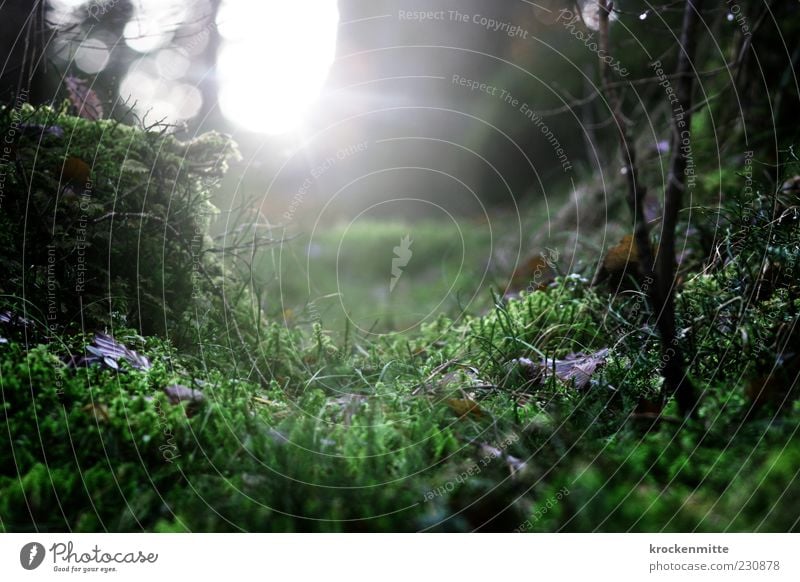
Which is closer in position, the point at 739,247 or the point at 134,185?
the point at 739,247

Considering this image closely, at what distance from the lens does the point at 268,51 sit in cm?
254

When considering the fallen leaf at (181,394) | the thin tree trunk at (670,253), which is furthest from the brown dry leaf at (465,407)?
the fallen leaf at (181,394)

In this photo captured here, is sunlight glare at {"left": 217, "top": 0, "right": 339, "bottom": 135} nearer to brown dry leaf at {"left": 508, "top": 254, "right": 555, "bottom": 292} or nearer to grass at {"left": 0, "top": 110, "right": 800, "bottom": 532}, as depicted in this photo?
grass at {"left": 0, "top": 110, "right": 800, "bottom": 532}

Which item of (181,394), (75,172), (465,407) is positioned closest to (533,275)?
(465,407)

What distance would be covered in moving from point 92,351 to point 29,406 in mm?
284

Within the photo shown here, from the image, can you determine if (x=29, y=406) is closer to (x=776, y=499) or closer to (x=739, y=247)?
(x=776, y=499)

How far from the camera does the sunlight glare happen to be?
247 centimetres

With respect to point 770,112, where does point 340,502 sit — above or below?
below

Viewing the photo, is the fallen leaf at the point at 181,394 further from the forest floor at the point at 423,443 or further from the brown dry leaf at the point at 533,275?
the brown dry leaf at the point at 533,275

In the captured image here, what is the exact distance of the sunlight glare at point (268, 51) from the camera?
2.47 metres

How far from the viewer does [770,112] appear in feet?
10.8

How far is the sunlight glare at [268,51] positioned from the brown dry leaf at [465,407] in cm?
173
